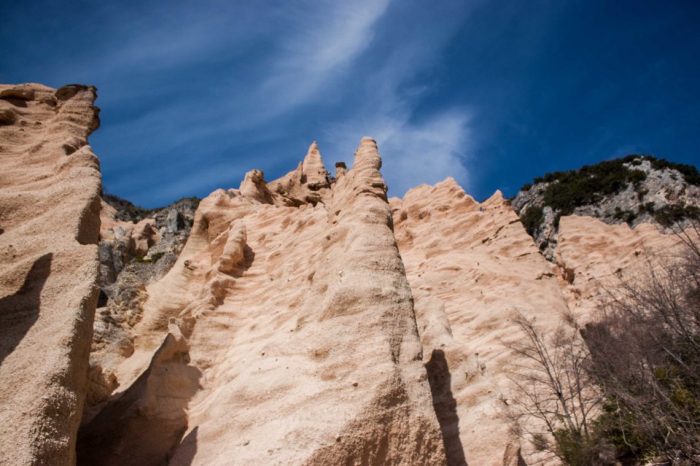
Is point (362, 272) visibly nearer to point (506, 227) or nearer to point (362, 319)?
point (362, 319)

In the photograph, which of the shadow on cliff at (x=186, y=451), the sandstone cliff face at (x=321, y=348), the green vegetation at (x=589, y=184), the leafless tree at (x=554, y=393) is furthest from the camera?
the green vegetation at (x=589, y=184)

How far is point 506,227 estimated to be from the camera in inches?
666

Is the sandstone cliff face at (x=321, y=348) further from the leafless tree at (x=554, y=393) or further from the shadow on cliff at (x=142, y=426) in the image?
the leafless tree at (x=554, y=393)

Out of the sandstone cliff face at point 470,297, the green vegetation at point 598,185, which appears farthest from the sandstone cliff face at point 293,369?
the green vegetation at point 598,185

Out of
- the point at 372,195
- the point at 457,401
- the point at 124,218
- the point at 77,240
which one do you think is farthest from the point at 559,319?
the point at 124,218

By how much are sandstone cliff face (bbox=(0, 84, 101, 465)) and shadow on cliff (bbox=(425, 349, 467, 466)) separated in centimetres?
524

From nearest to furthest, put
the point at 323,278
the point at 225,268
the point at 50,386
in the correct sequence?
the point at 50,386, the point at 323,278, the point at 225,268

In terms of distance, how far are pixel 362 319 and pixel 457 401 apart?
3427 millimetres

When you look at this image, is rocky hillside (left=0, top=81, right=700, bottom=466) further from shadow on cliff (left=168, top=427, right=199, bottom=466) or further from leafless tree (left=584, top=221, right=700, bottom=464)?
leafless tree (left=584, top=221, right=700, bottom=464)

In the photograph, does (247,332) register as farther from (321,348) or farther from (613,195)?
(613,195)

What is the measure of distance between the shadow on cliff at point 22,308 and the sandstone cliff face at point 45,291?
0.03 feet

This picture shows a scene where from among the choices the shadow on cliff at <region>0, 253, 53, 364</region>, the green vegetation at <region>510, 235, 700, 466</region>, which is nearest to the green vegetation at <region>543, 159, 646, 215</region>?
the green vegetation at <region>510, 235, 700, 466</region>

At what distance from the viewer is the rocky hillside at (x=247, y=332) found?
4.73 metres

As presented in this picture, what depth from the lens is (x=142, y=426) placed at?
604 centimetres
